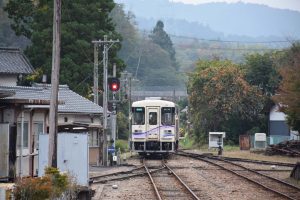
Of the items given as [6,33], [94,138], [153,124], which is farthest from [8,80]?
[6,33]

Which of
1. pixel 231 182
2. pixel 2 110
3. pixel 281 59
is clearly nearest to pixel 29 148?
pixel 2 110

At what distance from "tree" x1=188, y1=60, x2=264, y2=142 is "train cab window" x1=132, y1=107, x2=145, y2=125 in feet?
53.8

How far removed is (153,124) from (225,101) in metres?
17.2

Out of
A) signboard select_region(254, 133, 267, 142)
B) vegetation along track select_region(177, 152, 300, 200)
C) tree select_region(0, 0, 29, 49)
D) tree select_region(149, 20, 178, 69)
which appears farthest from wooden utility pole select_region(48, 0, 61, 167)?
tree select_region(149, 20, 178, 69)

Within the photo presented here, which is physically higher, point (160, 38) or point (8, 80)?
point (160, 38)

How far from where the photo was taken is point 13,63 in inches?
1310

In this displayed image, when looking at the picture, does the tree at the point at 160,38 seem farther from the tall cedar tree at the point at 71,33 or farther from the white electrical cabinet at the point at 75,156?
the white electrical cabinet at the point at 75,156

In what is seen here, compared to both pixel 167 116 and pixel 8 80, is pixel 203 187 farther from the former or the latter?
pixel 167 116

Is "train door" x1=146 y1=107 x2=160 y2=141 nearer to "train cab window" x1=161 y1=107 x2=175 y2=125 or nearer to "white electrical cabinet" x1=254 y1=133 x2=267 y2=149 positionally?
"train cab window" x1=161 y1=107 x2=175 y2=125

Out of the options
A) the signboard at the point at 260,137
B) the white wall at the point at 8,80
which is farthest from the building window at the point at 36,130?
the signboard at the point at 260,137

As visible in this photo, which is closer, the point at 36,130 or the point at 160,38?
the point at 36,130

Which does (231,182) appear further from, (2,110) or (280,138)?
(280,138)

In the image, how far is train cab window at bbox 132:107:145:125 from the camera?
3645 centimetres

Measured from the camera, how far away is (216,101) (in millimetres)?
52812
